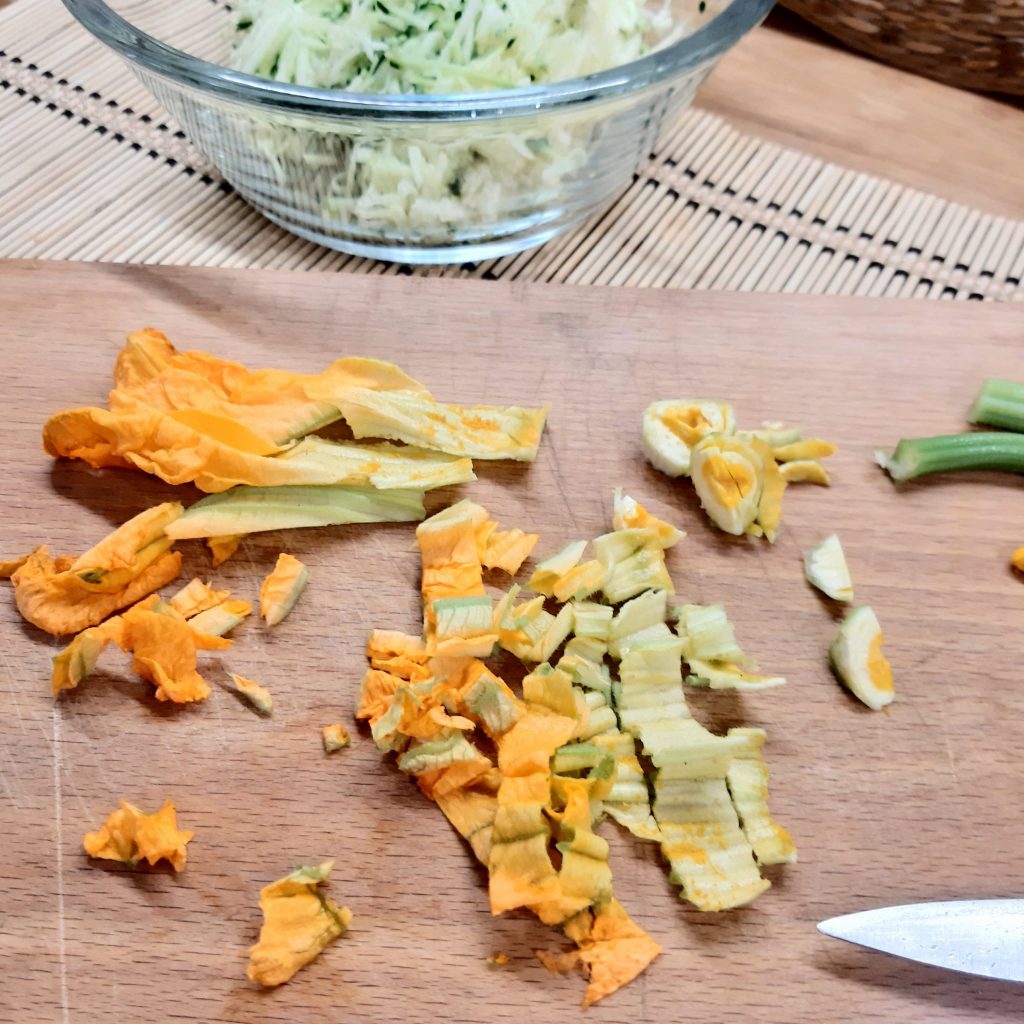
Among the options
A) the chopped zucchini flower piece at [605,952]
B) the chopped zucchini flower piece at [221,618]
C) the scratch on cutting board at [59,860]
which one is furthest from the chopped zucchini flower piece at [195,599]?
the chopped zucchini flower piece at [605,952]

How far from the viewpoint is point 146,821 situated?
968 millimetres

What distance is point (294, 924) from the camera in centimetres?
93

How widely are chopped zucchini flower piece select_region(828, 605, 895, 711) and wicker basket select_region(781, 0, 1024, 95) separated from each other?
4.56 feet

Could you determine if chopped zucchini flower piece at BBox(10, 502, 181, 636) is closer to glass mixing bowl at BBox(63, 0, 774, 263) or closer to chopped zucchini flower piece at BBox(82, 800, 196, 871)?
chopped zucchini flower piece at BBox(82, 800, 196, 871)

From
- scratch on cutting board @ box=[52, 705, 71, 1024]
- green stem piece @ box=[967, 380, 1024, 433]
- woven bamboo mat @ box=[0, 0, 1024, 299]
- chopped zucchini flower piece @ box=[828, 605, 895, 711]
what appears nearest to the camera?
scratch on cutting board @ box=[52, 705, 71, 1024]

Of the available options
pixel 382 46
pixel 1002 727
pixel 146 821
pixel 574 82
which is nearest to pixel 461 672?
pixel 146 821

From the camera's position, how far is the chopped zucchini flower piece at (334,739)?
105 cm

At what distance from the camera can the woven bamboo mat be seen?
1.64 meters

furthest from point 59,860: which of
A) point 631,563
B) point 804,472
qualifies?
point 804,472

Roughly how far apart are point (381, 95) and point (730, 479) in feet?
2.16

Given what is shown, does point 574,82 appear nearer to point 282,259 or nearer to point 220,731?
point 282,259

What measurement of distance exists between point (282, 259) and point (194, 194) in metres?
0.23

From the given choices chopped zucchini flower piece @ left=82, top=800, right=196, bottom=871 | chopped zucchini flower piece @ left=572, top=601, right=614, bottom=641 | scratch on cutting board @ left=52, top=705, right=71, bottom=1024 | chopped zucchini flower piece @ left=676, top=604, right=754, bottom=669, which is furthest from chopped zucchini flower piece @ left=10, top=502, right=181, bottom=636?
chopped zucchini flower piece @ left=676, top=604, right=754, bottom=669

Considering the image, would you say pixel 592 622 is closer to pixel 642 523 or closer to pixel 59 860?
pixel 642 523
